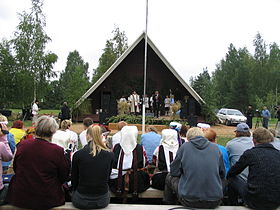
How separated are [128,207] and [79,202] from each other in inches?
22.5

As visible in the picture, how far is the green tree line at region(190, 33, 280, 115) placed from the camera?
40.6 m

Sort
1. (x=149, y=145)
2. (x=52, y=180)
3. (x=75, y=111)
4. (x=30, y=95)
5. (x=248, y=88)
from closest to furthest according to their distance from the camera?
1. (x=52, y=180)
2. (x=149, y=145)
3. (x=75, y=111)
4. (x=30, y=95)
5. (x=248, y=88)

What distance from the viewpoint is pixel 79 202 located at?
3168 mm

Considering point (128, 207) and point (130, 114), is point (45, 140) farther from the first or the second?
point (130, 114)

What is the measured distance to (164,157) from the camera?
4.09 metres

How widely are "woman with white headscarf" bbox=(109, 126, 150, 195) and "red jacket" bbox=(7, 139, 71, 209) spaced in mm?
865

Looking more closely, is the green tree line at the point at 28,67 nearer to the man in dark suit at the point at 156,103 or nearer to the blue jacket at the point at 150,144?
the man in dark suit at the point at 156,103

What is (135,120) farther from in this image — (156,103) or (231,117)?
(231,117)

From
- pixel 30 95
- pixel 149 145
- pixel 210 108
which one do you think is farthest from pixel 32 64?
pixel 149 145

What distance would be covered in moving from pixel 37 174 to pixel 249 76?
144 feet

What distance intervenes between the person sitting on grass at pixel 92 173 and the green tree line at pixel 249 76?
115 ft

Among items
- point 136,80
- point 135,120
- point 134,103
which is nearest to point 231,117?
point 136,80

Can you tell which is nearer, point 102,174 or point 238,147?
point 102,174

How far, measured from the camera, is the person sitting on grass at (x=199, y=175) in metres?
3.17
